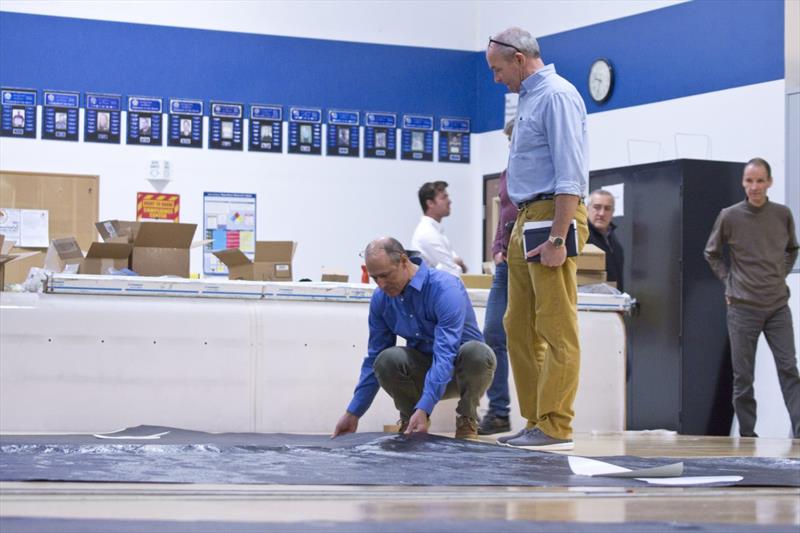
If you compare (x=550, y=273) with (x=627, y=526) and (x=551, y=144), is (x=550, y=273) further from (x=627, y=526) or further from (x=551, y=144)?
(x=627, y=526)

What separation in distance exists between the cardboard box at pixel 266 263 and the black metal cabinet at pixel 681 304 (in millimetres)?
2603

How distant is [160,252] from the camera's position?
6.45 m

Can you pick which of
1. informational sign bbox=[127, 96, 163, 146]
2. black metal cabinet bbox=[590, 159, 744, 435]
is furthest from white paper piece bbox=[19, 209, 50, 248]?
black metal cabinet bbox=[590, 159, 744, 435]

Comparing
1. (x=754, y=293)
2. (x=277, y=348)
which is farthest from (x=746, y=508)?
(x=754, y=293)

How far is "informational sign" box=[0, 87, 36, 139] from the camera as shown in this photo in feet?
32.7

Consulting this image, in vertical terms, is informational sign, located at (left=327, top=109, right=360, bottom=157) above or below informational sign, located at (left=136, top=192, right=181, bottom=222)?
above

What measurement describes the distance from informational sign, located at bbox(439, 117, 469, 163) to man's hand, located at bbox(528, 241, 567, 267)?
7.00m

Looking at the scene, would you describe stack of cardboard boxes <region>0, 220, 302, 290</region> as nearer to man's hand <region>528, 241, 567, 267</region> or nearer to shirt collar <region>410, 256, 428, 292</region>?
shirt collar <region>410, 256, 428, 292</region>

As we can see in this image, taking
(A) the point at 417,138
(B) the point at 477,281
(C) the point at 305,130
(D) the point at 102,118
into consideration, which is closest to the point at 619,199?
(B) the point at 477,281

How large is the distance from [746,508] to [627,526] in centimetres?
51

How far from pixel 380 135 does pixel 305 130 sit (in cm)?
69

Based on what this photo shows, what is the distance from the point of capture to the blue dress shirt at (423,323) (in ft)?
15.2

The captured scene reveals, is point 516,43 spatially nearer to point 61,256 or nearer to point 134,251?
point 134,251

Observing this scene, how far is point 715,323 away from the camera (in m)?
8.01
